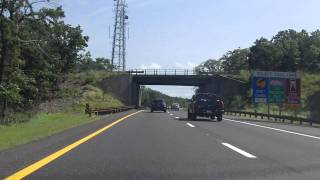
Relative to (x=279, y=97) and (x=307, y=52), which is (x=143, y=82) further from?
(x=279, y=97)

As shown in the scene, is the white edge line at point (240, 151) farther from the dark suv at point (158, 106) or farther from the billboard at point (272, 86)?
the dark suv at point (158, 106)

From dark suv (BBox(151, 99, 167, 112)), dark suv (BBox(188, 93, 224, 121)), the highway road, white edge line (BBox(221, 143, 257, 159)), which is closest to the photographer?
the highway road

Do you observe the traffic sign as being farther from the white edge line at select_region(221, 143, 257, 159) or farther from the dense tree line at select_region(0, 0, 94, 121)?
the white edge line at select_region(221, 143, 257, 159)

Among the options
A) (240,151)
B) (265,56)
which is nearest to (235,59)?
(265,56)

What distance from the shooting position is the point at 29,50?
53750 millimetres

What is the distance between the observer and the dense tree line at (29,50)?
155ft

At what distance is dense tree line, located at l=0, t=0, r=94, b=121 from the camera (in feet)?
155

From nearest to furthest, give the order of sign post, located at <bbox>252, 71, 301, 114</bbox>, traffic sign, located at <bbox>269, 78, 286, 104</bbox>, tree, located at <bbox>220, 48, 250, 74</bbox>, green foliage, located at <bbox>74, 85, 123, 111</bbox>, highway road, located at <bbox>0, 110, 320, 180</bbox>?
highway road, located at <bbox>0, 110, 320, 180</bbox>, sign post, located at <bbox>252, 71, 301, 114</bbox>, traffic sign, located at <bbox>269, 78, 286, 104</bbox>, green foliage, located at <bbox>74, 85, 123, 111</bbox>, tree, located at <bbox>220, 48, 250, 74</bbox>

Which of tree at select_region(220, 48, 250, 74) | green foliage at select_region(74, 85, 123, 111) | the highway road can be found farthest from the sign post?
tree at select_region(220, 48, 250, 74)

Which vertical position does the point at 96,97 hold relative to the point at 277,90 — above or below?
above

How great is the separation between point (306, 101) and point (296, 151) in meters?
62.3

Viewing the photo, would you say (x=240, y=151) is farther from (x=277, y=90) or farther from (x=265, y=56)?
(x=265, y=56)

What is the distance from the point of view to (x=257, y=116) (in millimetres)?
59562

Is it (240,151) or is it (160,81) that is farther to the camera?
(160,81)
